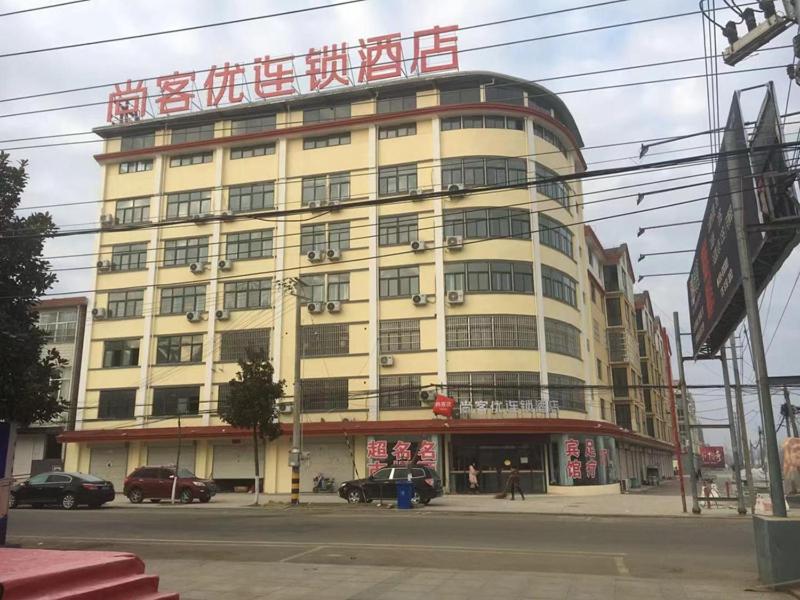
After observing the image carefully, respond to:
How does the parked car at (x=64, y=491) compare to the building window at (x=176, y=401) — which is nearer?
the parked car at (x=64, y=491)

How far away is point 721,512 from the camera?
22484 millimetres

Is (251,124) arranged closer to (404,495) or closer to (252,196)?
Result: (252,196)

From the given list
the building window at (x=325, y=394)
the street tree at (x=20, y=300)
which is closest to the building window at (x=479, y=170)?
the building window at (x=325, y=394)

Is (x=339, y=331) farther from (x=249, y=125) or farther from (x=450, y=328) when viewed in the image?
(x=249, y=125)

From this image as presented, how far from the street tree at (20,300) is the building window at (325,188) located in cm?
2549

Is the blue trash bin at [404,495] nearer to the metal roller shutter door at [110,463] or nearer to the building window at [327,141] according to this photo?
the metal roller shutter door at [110,463]

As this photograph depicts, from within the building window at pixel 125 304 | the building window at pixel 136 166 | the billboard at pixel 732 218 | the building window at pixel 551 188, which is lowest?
the billboard at pixel 732 218

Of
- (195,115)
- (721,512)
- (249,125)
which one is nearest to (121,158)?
(195,115)

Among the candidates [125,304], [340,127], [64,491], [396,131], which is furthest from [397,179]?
[64,491]

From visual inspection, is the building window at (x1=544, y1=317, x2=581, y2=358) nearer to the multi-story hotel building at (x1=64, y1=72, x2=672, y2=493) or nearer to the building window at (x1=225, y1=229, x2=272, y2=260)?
the multi-story hotel building at (x1=64, y1=72, x2=672, y2=493)

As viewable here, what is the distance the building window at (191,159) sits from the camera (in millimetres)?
41562

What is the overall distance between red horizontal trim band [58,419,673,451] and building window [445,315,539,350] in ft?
13.0

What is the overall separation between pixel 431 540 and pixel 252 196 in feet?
98.2

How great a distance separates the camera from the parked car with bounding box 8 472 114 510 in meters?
24.6
